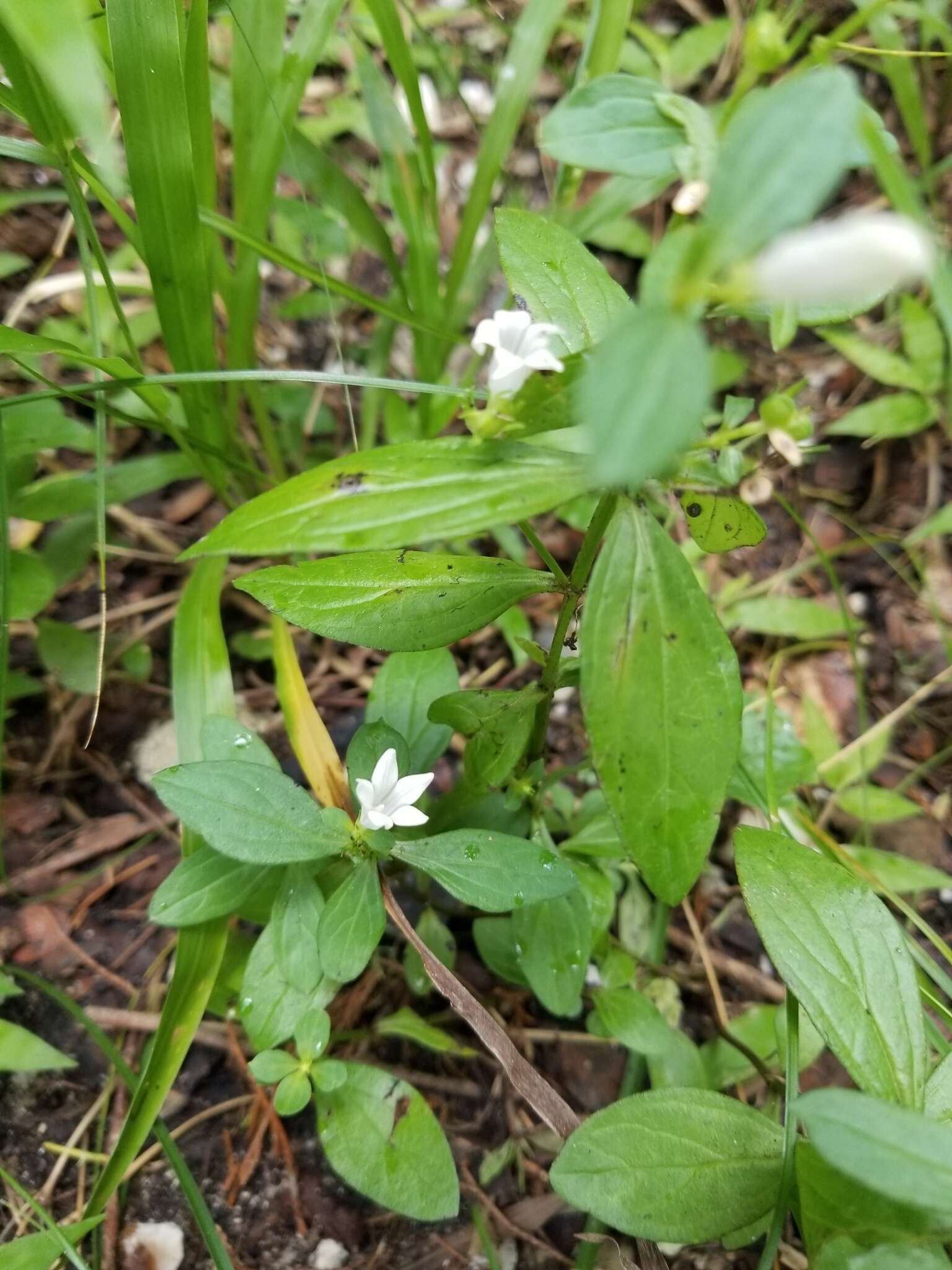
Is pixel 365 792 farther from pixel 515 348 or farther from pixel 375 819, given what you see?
pixel 515 348

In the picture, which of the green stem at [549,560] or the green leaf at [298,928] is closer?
the green stem at [549,560]

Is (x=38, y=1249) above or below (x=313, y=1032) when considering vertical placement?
below

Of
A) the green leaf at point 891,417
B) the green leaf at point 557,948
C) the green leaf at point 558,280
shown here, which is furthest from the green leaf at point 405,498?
the green leaf at point 891,417

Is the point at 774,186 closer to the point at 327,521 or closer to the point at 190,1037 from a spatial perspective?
the point at 327,521

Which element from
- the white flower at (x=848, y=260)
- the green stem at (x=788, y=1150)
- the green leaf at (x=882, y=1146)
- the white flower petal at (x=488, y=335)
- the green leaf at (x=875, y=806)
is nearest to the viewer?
the white flower at (x=848, y=260)

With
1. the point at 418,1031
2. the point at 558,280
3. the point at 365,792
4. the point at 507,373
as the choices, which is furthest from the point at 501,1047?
the point at 558,280

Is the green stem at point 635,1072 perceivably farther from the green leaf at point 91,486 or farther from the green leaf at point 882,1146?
the green leaf at point 91,486

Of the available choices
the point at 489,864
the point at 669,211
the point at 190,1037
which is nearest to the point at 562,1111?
the point at 489,864
